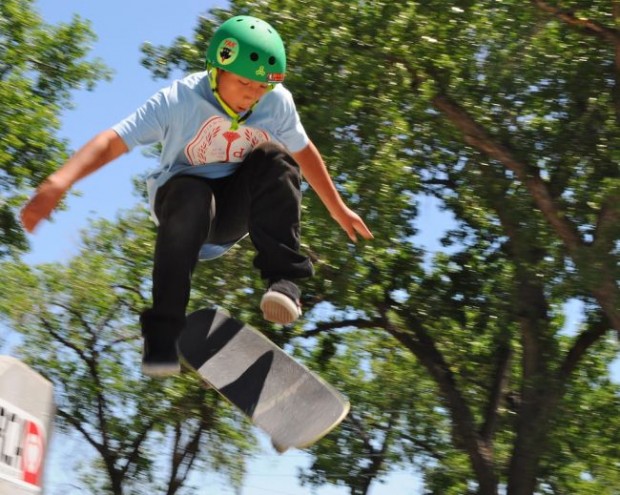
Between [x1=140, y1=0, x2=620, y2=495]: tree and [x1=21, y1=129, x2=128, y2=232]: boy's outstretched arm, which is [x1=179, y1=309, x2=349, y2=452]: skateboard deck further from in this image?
[x1=140, y1=0, x2=620, y2=495]: tree

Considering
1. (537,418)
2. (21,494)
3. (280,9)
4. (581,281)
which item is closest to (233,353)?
(21,494)

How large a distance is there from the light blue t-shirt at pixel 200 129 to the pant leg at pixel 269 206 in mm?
75

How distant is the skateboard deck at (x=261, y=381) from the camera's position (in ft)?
16.7

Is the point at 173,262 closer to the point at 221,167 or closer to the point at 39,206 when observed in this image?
the point at 221,167

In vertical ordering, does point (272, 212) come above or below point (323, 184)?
below

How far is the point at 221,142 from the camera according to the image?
185 inches

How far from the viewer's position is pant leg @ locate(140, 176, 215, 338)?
4.64 m

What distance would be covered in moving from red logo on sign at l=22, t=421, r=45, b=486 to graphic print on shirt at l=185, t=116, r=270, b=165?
1.87 metres

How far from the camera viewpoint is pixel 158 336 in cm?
468

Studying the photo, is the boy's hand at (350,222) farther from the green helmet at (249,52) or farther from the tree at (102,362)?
the tree at (102,362)

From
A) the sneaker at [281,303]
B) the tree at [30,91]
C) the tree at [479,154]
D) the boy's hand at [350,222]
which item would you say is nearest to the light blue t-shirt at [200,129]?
the boy's hand at [350,222]

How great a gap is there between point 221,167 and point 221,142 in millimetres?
185

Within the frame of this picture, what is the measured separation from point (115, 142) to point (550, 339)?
10.8m

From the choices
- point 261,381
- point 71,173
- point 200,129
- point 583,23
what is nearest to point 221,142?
point 200,129
